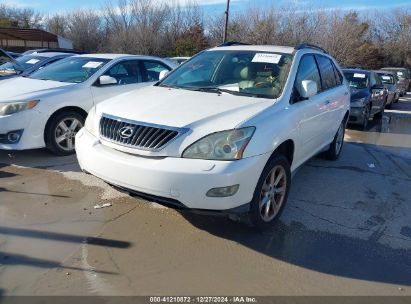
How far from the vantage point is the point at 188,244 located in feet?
11.9

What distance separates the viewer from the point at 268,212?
12.8ft

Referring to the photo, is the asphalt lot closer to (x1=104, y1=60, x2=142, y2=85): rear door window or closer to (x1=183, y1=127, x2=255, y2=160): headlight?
(x1=183, y1=127, x2=255, y2=160): headlight

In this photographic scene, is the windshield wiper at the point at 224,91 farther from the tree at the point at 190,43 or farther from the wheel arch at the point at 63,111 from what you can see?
the tree at the point at 190,43

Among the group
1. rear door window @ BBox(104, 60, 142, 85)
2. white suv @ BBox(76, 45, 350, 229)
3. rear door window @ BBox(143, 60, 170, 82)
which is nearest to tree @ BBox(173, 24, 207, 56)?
rear door window @ BBox(143, 60, 170, 82)

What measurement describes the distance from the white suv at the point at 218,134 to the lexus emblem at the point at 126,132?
0.01m

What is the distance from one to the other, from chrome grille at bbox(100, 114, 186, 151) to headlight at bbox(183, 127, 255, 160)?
0.63 feet

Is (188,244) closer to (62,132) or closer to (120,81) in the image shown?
(62,132)

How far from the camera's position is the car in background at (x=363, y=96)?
10031 millimetres

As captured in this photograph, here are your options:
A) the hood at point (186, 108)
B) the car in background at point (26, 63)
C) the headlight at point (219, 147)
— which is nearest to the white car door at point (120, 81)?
the hood at point (186, 108)

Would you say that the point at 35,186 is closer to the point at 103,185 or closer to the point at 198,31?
the point at 103,185

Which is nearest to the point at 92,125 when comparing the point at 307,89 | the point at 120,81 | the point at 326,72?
the point at 307,89

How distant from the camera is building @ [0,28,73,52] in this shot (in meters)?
40.7

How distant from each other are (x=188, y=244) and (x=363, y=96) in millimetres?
8033

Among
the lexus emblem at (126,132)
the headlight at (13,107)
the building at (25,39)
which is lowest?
the building at (25,39)
